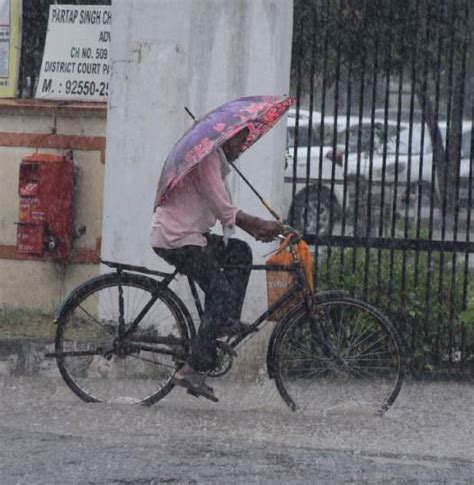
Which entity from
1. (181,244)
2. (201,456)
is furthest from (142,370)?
(201,456)

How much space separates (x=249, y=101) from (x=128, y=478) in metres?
2.39

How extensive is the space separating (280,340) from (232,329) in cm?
28

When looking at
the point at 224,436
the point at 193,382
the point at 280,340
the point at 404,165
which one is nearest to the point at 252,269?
the point at 280,340

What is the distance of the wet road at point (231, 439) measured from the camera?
624 cm

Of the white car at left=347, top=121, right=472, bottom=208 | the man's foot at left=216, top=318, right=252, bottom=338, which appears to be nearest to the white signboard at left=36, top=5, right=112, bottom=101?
the white car at left=347, top=121, right=472, bottom=208

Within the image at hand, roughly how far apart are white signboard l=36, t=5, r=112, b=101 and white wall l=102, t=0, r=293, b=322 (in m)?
1.11

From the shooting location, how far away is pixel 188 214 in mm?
7453

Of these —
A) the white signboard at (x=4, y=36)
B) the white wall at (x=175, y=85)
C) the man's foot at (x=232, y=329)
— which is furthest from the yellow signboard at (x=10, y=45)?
the man's foot at (x=232, y=329)

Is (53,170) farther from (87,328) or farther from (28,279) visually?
(87,328)

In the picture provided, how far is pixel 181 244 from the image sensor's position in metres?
7.45

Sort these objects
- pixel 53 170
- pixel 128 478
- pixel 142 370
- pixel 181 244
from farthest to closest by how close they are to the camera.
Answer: pixel 53 170, pixel 142 370, pixel 181 244, pixel 128 478

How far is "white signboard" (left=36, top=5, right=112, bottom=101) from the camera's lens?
32.8ft

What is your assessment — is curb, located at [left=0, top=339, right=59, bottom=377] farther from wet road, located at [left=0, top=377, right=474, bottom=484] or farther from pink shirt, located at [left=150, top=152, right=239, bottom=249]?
pink shirt, located at [left=150, top=152, right=239, bottom=249]

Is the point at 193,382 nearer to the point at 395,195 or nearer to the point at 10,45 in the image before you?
the point at 395,195
